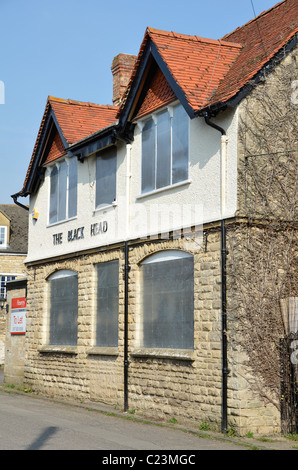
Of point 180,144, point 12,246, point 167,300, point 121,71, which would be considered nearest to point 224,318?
point 167,300

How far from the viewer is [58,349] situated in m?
19.7

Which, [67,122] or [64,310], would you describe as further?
[67,122]

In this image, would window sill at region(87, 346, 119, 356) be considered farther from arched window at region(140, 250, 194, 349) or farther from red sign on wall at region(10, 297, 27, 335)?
red sign on wall at region(10, 297, 27, 335)

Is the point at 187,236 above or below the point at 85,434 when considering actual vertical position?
above

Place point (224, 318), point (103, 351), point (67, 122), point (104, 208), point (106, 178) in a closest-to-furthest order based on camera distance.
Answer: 1. point (224, 318)
2. point (103, 351)
3. point (104, 208)
4. point (106, 178)
5. point (67, 122)

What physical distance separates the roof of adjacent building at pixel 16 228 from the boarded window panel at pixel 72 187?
21724mm

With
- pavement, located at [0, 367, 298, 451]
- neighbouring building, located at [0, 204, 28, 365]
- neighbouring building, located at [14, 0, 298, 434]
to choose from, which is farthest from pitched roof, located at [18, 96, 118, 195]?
neighbouring building, located at [0, 204, 28, 365]

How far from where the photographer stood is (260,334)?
12.9m

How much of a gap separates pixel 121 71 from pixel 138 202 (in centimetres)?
746

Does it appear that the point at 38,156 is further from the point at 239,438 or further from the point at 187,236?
the point at 239,438

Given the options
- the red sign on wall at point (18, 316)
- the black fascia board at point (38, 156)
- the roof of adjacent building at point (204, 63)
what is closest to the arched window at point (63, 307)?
the red sign on wall at point (18, 316)

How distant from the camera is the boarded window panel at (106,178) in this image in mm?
17703

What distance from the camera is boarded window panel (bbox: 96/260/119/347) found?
1728cm

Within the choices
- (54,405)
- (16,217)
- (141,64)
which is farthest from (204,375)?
(16,217)
